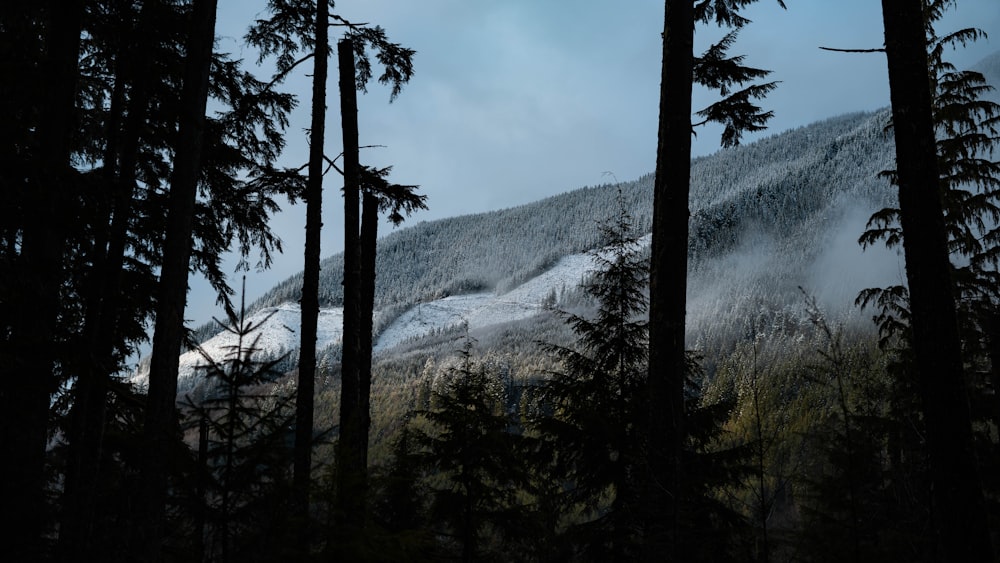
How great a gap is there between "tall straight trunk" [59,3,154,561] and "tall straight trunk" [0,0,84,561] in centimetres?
66

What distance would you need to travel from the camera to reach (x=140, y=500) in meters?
6.37

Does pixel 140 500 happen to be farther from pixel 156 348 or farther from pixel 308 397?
pixel 308 397

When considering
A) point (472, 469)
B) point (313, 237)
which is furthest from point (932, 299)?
point (313, 237)

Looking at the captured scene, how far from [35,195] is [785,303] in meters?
181

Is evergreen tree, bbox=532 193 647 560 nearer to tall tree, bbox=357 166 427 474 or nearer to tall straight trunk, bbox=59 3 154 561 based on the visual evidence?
tall tree, bbox=357 166 427 474

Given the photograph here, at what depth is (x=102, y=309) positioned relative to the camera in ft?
29.9

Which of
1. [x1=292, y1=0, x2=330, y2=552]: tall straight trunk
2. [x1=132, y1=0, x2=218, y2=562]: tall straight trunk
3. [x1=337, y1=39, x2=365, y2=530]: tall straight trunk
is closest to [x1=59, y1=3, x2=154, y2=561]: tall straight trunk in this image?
[x1=132, y1=0, x2=218, y2=562]: tall straight trunk

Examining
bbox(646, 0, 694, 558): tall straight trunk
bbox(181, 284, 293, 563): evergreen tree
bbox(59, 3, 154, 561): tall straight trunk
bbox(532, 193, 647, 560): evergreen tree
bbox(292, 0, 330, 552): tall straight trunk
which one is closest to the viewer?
bbox(181, 284, 293, 563): evergreen tree

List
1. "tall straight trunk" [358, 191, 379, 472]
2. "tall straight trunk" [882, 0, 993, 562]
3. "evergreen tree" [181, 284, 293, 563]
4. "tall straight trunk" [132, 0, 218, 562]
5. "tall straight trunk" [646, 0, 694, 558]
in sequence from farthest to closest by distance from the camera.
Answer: "tall straight trunk" [358, 191, 379, 472] < "tall straight trunk" [132, 0, 218, 562] < "tall straight trunk" [646, 0, 694, 558] < "evergreen tree" [181, 284, 293, 563] < "tall straight trunk" [882, 0, 993, 562]

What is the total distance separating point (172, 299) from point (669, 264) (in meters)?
5.27

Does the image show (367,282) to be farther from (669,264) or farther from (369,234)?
(669,264)

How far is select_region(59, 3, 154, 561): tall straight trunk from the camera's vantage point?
27.5 feet

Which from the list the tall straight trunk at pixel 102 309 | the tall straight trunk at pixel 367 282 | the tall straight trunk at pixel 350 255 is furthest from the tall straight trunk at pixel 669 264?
the tall straight trunk at pixel 367 282

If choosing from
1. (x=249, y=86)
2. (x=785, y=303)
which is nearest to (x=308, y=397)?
(x=249, y=86)
